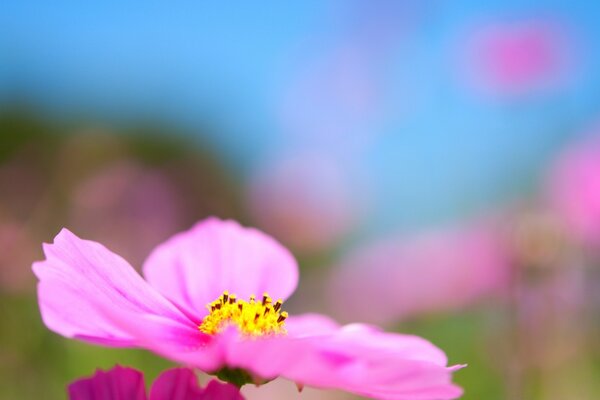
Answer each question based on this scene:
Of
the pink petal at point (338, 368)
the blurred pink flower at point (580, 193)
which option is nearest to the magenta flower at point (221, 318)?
the pink petal at point (338, 368)

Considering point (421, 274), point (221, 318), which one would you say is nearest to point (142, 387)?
point (221, 318)

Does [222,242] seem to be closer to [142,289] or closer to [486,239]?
[142,289]

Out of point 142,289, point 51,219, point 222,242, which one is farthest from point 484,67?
point 142,289

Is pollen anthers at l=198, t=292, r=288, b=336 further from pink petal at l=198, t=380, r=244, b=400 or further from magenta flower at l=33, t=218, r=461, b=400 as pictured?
pink petal at l=198, t=380, r=244, b=400

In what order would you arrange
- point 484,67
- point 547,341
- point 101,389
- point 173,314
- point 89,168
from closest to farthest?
1. point 101,389
2. point 173,314
3. point 547,341
4. point 89,168
5. point 484,67

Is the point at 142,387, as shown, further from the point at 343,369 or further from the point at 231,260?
the point at 231,260
